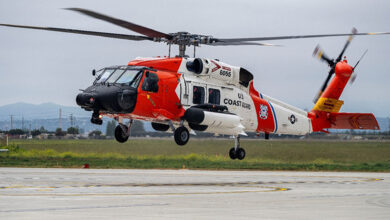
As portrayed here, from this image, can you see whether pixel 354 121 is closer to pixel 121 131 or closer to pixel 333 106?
pixel 333 106

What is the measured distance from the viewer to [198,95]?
81.1 feet

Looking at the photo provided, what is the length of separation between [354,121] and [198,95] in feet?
31.1

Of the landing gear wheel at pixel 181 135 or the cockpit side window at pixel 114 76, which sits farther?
the landing gear wheel at pixel 181 135

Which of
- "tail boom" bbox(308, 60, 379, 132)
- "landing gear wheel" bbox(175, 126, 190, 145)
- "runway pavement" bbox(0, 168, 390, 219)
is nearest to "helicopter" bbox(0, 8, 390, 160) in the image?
"landing gear wheel" bbox(175, 126, 190, 145)

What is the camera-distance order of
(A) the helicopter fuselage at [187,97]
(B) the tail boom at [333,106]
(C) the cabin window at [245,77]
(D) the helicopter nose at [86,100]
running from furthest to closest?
1. (B) the tail boom at [333,106]
2. (C) the cabin window at [245,77]
3. (A) the helicopter fuselage at [187,97]
4. (D) the helicopter nose at [86,100]

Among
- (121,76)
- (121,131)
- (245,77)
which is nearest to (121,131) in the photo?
(121,131)

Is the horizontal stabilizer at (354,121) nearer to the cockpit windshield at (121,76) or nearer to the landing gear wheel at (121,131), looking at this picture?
the landing gear wheel at (121,131)

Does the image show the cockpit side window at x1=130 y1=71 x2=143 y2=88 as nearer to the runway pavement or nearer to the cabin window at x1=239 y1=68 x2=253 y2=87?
the runway pavement

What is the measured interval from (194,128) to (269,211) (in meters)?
11.1

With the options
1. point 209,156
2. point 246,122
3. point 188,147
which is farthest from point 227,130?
point 188,147

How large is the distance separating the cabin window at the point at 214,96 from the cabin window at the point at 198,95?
46 cm

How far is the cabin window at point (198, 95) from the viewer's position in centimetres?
2456

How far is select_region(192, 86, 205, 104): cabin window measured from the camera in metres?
24.6

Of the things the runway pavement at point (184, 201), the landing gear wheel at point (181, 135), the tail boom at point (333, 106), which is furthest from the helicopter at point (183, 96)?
the runway pavement at point (184, 201)
